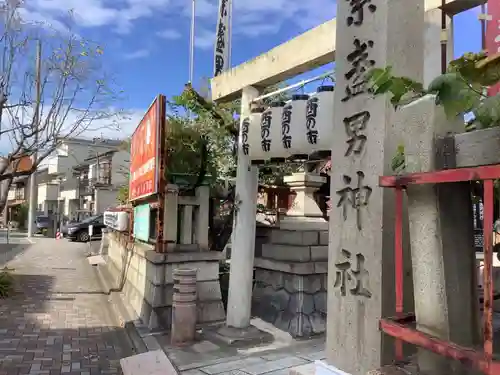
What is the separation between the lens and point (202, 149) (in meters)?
8.02

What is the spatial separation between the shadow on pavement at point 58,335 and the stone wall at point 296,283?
235 cm

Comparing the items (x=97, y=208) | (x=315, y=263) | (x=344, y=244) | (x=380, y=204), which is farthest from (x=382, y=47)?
(x=97, y=208)

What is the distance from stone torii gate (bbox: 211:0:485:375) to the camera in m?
2.93

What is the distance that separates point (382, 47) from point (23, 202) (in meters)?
52.1

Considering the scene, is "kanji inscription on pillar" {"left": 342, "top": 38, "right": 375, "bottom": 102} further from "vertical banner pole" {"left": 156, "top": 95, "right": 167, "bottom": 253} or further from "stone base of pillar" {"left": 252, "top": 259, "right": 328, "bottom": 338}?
"vertical banner pole" {"left": 156, "top": 95, "right": 167, "bottom": 253}

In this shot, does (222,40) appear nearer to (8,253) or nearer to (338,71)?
(338,71)

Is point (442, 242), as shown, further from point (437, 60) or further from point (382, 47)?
point (437, 60)

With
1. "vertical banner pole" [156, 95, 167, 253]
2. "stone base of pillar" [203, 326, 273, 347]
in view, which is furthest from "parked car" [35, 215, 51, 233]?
"stone base of pillar" [203, 326, 273, 347]

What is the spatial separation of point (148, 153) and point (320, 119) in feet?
13.7

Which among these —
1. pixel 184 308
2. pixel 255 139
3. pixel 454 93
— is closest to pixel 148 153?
pixel 255 139

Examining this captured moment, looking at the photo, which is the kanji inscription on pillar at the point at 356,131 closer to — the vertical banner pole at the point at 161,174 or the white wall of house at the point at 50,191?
the vertical banner pole at the point at 161,174

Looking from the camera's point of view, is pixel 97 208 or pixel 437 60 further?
pixel 97 208

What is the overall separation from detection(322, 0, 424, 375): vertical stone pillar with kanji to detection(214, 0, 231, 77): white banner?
4509 millimetres

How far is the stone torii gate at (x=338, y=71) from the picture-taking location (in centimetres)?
293
